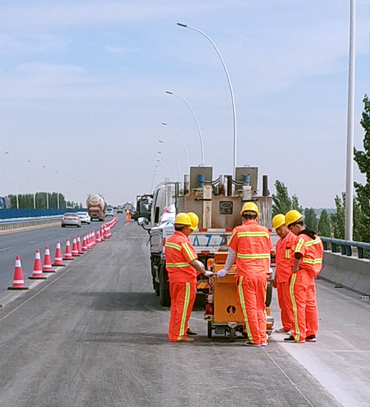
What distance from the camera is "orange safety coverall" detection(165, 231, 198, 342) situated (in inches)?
470

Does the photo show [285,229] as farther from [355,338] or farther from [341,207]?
[341,207]

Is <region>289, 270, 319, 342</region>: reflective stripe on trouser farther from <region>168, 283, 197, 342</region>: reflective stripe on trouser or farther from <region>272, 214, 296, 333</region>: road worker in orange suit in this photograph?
<region>168, 283, 197, 342</region>: reflective stripe on trouser

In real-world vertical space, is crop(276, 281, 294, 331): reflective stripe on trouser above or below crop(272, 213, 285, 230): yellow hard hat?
below

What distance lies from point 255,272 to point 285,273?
1.29 m

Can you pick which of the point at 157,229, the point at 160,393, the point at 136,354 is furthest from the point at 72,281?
the point at 160,393

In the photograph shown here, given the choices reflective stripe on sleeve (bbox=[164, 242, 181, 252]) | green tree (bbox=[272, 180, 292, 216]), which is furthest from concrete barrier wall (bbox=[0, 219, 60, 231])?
reflective stripe on sleeve (bbox=[164, 242, 181, 252])

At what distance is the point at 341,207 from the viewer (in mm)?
107188

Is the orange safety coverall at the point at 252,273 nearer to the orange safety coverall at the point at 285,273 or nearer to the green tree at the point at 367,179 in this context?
the orange safety coverall at the point at 285,273

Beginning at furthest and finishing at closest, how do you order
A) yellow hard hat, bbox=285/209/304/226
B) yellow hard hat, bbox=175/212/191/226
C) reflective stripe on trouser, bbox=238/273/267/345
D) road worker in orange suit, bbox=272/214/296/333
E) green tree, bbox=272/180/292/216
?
green tree, bbox=272/180/292/216
road worker in orange suit, bbox=272/214/296/333
yellow hard hat, bbox=285/209/304/226
yellow hard hat, bbox=175/212/191/226
reflective stripe on trouser, bbox=238/273/267/345

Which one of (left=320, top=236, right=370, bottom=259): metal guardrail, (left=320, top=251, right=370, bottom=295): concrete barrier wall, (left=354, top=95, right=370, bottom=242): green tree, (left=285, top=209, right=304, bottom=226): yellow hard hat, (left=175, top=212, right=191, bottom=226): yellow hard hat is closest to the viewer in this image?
(left=175, top=212, right=191, bottom=226): yellow hard hat

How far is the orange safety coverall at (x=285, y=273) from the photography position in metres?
12.7

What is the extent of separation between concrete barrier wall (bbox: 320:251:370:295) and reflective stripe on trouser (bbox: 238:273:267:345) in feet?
27.3

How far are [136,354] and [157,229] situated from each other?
6.85 metres

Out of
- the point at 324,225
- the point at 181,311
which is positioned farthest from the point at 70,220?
the point at 324,225
